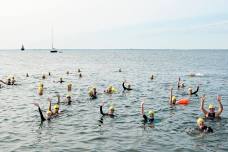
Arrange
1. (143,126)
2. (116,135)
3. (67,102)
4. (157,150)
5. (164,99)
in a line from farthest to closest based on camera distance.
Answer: (164,99) → (67,102) → (143,126) → (116,135) → (157,150)

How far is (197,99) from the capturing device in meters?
42.5

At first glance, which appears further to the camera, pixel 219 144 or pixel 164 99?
pixel 164 99

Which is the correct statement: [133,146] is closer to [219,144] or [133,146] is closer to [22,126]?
[219,144]

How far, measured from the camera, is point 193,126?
27906 mm

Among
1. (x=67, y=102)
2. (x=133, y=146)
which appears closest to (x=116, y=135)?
(x=133, y=146)

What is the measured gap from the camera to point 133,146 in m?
22.7

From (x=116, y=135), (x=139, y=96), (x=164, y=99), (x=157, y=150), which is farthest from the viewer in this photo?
(x=139, y=96)

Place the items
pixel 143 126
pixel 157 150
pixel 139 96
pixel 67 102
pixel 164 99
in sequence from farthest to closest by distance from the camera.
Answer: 1. pixel 139 96
2. pixel 164 99
3. pixel 67 102
4. pixel 143 126
5. pixel 157 150

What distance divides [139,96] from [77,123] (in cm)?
1735

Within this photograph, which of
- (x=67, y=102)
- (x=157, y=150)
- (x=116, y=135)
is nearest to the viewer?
(x=157, y=150)

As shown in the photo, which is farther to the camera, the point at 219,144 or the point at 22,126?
the point at 22,126

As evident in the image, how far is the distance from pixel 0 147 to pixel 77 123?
7732 mm

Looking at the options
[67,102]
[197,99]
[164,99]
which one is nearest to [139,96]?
[164,99]

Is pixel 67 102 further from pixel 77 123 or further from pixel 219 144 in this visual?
pixel 219 144
